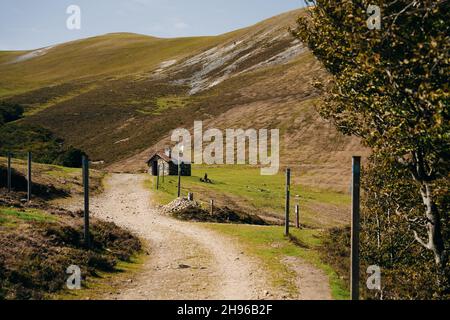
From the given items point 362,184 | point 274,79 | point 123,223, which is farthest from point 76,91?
point 362,184

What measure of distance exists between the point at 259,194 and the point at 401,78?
1636 inches

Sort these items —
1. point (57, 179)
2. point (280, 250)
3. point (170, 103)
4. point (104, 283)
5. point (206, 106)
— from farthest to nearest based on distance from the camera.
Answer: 1. point (170, 103)
2. point (206, 106)
3. point (57, 179)
4. point (280, 250)
5. point (104, 283)

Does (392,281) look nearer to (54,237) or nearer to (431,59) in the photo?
(431,59)

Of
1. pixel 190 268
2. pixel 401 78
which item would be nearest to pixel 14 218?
pixel 190 268

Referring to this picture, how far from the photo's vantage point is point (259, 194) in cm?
5706

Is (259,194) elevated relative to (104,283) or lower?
lower

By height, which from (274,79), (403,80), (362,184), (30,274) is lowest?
(30,274)

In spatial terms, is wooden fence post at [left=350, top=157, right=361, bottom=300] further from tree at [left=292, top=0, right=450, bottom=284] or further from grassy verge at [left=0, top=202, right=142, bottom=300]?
grassy verge at [left=0, top=202, right=142, bottom=300]

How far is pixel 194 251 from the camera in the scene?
73.0 feet

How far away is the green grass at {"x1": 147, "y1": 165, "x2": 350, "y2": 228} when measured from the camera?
47897 mm

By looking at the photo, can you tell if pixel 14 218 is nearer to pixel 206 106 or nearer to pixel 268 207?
pixel 268 207

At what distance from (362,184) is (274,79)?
12511 cm

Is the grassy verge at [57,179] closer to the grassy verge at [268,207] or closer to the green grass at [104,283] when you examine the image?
the grassy verge at [268,207]

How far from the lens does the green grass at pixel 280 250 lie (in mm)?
16042
